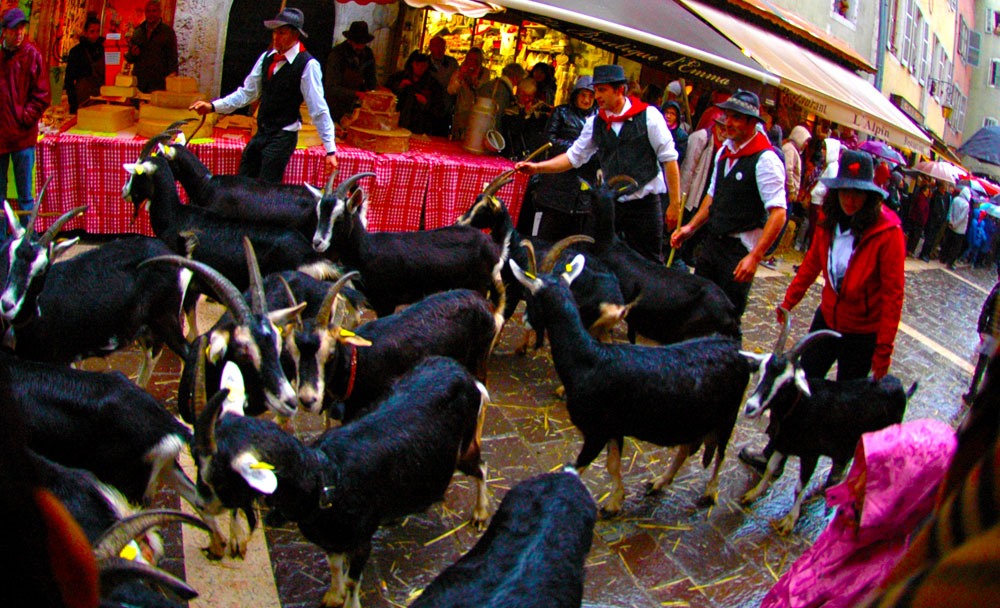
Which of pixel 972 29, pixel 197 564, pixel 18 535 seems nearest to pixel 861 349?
pixel 197 564

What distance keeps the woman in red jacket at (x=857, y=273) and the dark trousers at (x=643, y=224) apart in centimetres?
179

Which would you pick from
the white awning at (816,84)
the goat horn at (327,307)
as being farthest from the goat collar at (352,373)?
the white awning at (816,84)

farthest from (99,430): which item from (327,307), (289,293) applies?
(289,293)

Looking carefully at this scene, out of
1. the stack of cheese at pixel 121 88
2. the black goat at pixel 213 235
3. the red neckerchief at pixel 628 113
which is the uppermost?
the red neckerchief at pixel 628 113

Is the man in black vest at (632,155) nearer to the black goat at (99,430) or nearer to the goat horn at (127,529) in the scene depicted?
the black goat at (99,430)

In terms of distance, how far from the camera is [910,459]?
188 cm

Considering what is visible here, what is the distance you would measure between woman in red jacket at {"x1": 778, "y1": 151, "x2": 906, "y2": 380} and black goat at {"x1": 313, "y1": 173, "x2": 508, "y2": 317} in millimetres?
2591

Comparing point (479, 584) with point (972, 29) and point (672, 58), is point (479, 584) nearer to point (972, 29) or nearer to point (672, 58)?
point (672, 58)

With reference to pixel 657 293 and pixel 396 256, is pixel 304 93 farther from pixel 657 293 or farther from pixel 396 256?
pixel 657 293

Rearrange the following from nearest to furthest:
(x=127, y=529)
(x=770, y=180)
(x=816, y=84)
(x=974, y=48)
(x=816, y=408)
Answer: (x=127, y=529)
(x=816, y=408)
(x=770, y=180)
(x=816, y=84)
(x=974, y=48)

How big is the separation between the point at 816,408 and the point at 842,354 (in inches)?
31.8

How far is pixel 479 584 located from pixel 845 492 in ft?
4.31

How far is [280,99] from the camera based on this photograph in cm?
668

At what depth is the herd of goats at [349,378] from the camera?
2953 millimetres
